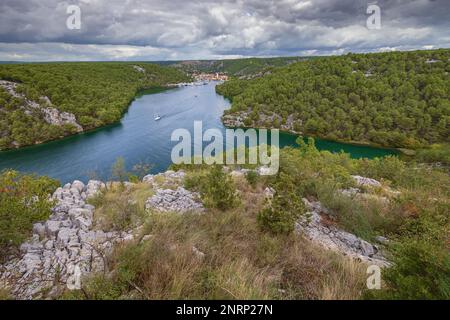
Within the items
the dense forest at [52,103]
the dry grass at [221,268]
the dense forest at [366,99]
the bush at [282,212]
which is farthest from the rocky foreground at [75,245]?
the dense forest at [366,99]

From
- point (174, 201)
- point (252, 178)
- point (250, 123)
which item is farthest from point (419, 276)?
point (250, 123)

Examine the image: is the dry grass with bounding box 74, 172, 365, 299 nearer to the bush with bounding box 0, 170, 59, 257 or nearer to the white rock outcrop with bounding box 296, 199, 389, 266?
the white rock outcrop with bounding box 296, 199, 389, 266

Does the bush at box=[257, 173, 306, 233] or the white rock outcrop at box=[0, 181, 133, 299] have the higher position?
the bush at box=[257, 173, 306, 233]

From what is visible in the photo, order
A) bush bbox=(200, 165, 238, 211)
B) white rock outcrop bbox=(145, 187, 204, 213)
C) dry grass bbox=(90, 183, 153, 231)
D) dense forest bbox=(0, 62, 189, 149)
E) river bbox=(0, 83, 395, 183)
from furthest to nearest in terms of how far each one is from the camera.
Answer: dense forest bbox=(0, 62, 189, 149) < river bbox=(0, 83, 395, 183) < white rock outcrop bbox=(145, 187, 204, 213) < bush bbox=(200, 165, 238, 211) < dry grass bbox=(90, 183, 153, 231)

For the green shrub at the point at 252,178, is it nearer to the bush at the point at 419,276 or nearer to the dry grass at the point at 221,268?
the dry grass at the point at 221,268

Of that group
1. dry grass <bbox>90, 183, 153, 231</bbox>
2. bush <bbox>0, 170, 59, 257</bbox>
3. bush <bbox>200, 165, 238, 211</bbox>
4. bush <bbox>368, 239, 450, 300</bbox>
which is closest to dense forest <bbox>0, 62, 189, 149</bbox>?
bush <bbox>0, 170, 59, 257</bbox>
